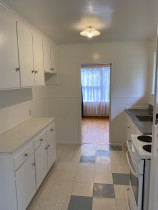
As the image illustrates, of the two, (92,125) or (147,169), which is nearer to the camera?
(147,169)

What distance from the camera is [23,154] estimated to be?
5.77 feet

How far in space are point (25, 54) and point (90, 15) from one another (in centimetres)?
102

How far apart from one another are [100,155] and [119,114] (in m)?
1.07

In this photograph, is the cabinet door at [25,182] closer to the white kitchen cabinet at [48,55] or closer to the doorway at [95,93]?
the white kitchen cabinet at [48,55]

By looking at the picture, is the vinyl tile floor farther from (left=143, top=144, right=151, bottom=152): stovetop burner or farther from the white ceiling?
the white ceiling

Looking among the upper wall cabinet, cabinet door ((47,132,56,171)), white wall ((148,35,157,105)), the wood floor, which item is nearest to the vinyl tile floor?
cabinet door ((47,132,56,171))

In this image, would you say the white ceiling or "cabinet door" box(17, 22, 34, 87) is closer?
the white ceiling

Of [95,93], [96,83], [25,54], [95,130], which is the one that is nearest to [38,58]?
[25,54]

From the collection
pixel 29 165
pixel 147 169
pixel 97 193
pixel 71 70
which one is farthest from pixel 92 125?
pixel 147 169

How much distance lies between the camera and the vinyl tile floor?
2.04 m

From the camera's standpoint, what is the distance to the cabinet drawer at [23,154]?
5.36 ft

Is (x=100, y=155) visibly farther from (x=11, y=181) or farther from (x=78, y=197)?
(x=11, y=181)

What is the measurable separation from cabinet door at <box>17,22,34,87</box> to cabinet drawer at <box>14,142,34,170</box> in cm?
82

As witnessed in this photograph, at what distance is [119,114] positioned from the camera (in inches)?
150
